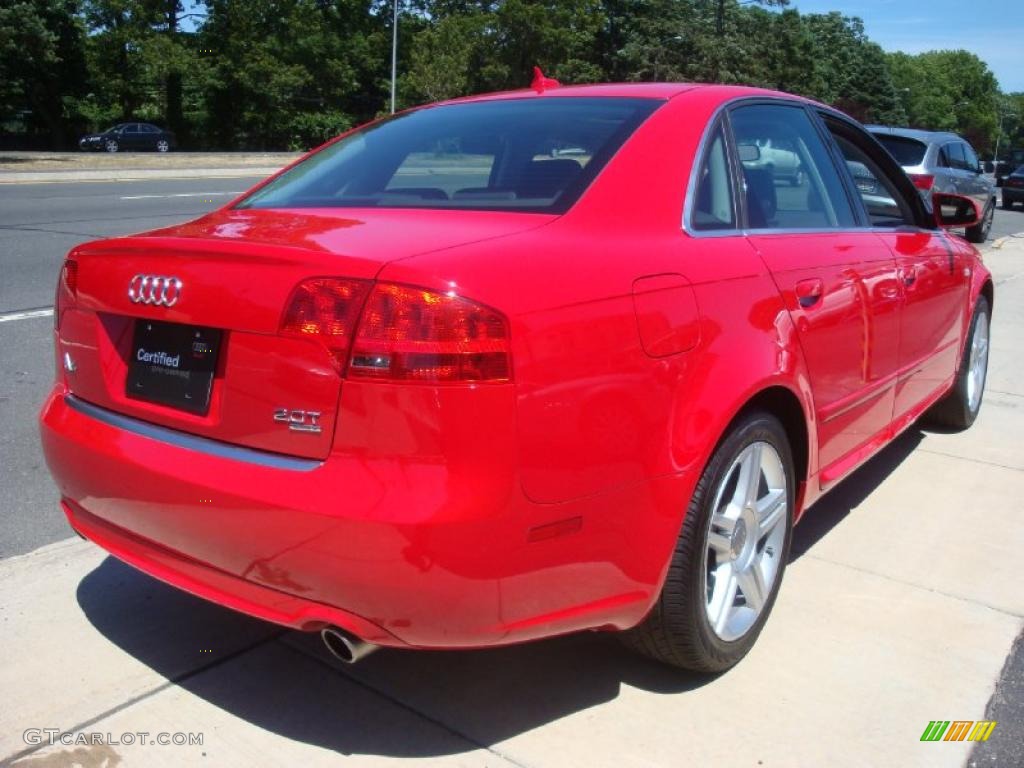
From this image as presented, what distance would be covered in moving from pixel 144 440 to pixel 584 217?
1229 mm

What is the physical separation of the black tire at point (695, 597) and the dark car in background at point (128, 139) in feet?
151

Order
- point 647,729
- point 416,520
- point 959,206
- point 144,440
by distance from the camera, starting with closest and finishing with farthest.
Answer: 1. point 416,520
2. point 144,440
3. point 647,729
4. point 959,206

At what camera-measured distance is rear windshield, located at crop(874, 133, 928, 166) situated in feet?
48.8

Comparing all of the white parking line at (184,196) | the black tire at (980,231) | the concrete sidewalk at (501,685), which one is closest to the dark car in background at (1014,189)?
the black tire at (980,231)

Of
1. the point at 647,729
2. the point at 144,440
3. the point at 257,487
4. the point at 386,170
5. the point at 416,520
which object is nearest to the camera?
the point at 416,520

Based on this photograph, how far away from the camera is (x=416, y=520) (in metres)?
2.16

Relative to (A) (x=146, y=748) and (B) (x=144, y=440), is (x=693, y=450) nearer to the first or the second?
(B) (x=144, y=440)

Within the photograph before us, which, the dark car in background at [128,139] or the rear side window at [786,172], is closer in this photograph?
the rear side window at [786,172]

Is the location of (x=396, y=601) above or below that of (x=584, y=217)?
below

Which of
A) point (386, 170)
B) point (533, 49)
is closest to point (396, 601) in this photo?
point (386, 170)

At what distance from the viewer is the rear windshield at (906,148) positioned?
14.9 m

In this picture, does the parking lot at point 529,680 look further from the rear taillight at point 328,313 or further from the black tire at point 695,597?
the rear taillight at point 328,313

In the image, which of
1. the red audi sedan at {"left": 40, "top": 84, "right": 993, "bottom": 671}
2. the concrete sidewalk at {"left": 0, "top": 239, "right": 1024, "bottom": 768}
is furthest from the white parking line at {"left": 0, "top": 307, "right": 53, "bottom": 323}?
the red audi sedan at {"left": 40, "top": 84, "right": 993, "bottom": 671}

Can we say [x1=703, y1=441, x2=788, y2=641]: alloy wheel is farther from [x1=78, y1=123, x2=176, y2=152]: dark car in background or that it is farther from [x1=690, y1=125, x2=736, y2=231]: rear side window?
[x1=78, y1=123, x2=176, y2=152]: dark car in background
